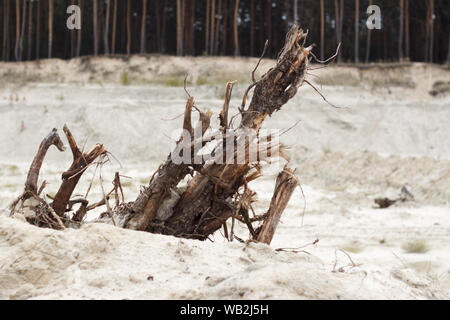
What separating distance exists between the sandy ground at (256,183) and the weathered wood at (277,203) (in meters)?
0.27

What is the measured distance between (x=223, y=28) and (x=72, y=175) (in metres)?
15.8

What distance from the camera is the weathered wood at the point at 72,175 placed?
369cm

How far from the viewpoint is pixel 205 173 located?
11.6 ft

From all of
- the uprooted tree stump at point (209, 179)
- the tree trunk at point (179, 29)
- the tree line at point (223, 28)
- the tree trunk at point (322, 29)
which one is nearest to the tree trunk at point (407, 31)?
the tree line at point (223, 28)

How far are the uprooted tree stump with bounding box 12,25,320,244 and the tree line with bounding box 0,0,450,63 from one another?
575 inches

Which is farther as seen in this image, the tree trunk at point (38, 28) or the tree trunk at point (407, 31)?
the tree trunk at point (38, 28)

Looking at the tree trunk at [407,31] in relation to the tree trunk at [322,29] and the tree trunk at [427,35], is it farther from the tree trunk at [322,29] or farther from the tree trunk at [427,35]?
the tree trunk at [322,29]

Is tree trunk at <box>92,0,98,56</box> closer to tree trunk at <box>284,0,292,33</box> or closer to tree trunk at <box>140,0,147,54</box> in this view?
tree trunk at <box>140,0,147,54</box>

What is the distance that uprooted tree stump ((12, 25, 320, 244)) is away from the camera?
3.52 metres

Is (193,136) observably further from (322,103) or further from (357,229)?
(322,103)

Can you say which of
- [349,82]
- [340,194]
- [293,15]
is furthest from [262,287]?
[293,15]

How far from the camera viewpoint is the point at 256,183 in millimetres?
11375

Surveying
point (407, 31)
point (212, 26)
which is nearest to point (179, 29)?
point (212, 26)

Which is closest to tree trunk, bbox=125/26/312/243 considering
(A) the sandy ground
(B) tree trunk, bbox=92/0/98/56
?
(A) the sandy ground
